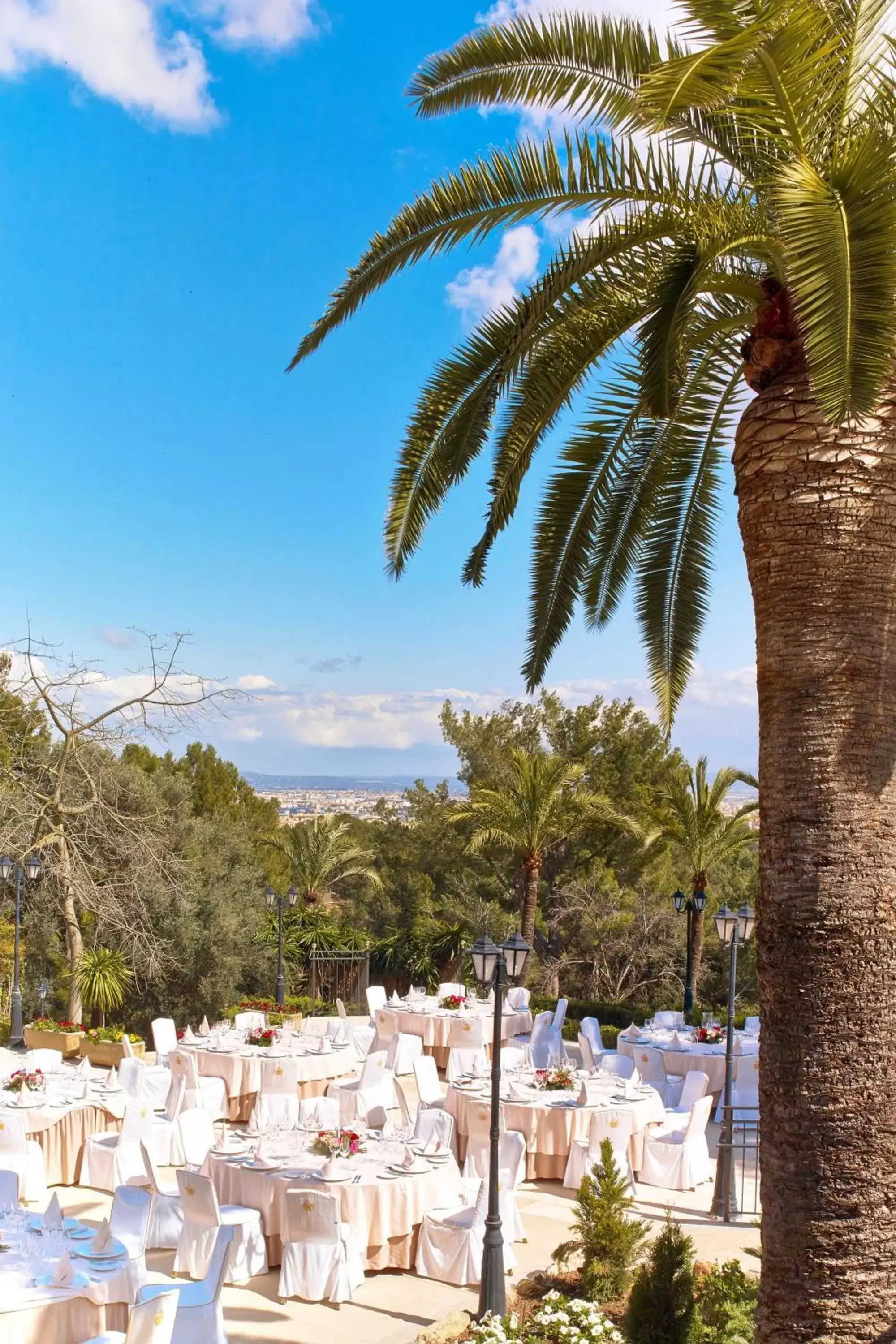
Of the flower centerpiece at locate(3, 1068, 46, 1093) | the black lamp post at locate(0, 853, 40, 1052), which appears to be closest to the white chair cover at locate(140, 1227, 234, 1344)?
the flower centerpiece at locate(3, 1068, 46, 1093)

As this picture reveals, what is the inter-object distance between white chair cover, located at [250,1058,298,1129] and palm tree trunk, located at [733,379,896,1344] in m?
7.93

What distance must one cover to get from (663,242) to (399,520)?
2487 mm

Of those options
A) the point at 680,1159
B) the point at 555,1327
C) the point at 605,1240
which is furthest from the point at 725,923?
the point at 555,1327

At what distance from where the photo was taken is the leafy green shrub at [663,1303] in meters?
6.50

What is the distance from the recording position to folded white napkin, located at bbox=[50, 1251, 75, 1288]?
22.7 ft

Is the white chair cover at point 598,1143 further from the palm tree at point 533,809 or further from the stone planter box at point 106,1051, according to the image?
the palm tree at point 533,809

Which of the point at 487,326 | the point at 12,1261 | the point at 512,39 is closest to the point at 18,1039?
the point at 12,1261

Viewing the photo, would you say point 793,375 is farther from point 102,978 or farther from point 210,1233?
point 102,978

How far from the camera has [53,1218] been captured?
7645mm

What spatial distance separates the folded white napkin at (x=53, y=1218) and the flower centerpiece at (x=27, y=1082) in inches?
182

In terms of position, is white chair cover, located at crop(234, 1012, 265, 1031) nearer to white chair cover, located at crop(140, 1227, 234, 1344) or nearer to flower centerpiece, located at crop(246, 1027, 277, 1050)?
flower centerpiece, located at crop(246, 1027, 277, 1050)

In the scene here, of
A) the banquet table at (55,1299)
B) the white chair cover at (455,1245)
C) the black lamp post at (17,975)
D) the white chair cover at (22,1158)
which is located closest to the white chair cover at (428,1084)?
the white chair cover at (455,1245)

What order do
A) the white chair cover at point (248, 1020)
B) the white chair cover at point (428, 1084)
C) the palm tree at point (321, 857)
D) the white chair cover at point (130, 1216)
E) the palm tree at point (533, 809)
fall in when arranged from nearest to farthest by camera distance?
the white chair cover at point (130, 1216) < the white chair cover at point (428, 1084) < the white chair cover at point (248, 1020) < the palm tree at point (533, 809) < the palm tree at point (321, 857)

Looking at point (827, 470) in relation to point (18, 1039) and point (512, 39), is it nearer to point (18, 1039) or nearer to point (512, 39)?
point (512, 39)
